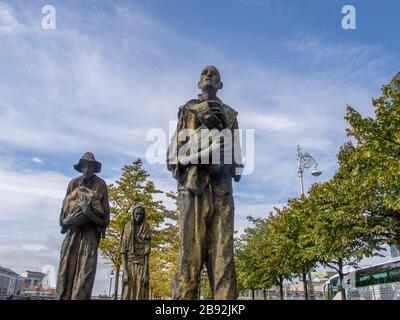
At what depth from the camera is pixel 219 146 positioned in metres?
4.06

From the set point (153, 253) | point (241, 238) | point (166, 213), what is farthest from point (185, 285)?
point (241, 238)

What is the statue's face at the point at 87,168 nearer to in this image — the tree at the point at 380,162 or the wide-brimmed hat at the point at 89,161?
the wide-brimmed hat at the point at 89,161

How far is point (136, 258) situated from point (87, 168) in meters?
5.45

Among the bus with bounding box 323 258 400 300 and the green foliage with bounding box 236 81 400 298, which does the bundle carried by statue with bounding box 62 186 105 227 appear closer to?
the green foliage with bounding box 236 81 400 298

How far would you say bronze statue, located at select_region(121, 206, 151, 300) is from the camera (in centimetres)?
1048

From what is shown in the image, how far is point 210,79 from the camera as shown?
15.0 feet

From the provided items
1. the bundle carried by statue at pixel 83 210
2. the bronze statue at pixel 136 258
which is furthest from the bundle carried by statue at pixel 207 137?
the bronze statue at pixel 136 258

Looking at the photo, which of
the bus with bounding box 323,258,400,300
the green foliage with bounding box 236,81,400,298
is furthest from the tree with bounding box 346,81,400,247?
the bus with bounding box 323,258,400,300

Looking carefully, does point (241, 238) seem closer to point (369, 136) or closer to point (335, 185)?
point (335, 185)

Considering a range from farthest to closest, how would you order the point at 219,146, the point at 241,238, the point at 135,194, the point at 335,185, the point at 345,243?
the point at 241,238 < the point at 135,194 < the point at 335,185 < the point at 345,243 < the point at 219,146

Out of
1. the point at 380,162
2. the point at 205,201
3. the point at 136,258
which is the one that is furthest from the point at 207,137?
the point at 380,162

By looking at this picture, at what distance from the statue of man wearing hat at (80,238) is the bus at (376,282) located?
23193mm
